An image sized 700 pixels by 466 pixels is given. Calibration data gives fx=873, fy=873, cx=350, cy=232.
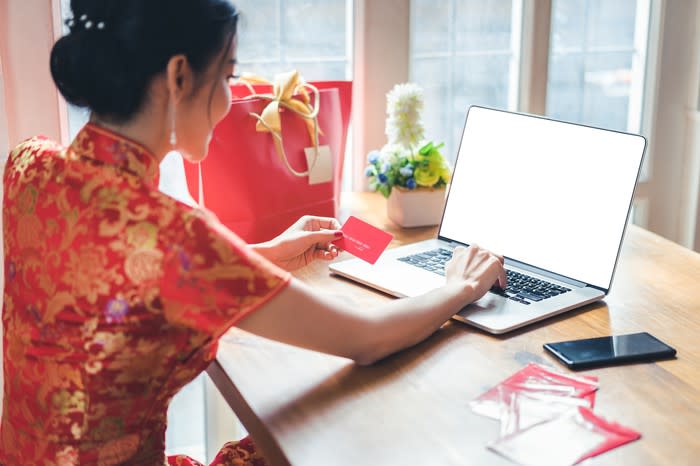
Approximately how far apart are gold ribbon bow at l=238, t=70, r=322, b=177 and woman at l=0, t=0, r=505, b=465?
54 centimetres

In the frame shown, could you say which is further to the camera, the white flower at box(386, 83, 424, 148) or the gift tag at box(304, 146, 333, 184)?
the white flower at box(386, 83, 424, 148)

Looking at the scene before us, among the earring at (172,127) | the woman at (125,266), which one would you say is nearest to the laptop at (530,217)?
the woman at (125,266)

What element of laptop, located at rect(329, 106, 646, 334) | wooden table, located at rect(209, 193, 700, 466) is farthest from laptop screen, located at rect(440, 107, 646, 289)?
wooden table, located at rect(209, 193, 700, 466)

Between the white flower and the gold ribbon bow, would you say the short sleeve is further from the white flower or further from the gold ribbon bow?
the white flower

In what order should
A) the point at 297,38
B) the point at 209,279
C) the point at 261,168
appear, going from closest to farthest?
the point at 209,279
the point at 261,168
the point at 297,38

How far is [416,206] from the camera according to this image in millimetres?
1827

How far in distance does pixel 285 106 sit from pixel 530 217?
51cm

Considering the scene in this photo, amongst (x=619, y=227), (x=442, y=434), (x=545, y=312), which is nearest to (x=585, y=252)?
(x=619, y=227)

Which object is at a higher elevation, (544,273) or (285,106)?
(285,106)

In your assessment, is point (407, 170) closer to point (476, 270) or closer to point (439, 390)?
point (476, 270)

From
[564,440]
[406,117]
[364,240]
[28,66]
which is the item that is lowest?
[564,440]

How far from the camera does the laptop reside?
140 cm

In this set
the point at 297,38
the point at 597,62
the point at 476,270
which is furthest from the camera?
the point at 597,62

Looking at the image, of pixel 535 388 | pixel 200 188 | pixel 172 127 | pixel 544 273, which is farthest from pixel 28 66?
pixel 535 388
